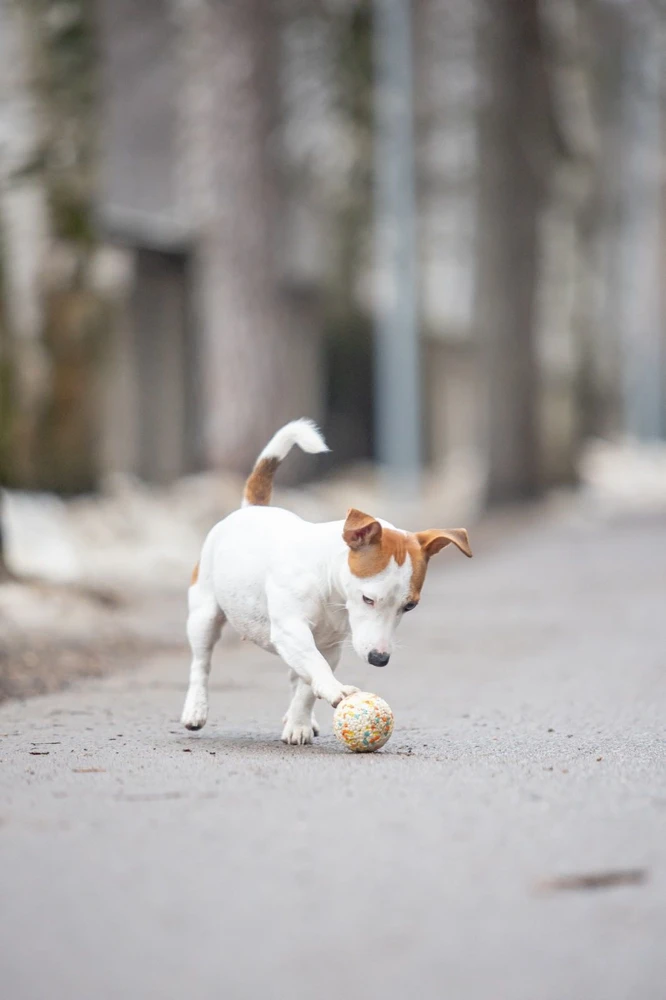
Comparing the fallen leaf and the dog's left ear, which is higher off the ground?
the dog's left ear

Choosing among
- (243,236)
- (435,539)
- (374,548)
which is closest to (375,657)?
(374,548)

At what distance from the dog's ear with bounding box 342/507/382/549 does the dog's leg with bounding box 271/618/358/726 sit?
0.42 metres

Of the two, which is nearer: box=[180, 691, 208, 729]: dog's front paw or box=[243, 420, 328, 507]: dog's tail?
box=[180, 691, 208, 729]: dog's front paw

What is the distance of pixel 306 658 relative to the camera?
6125 mm

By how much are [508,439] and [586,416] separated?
794 cm

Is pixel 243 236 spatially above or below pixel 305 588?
above

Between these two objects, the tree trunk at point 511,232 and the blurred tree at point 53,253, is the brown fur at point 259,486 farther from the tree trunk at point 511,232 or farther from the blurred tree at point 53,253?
the tree trunk at point 511,232

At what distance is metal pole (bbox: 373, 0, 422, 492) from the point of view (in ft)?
80.8

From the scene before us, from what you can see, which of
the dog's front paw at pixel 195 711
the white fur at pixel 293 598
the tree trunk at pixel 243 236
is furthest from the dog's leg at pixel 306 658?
the tree trunk at pixel 243 236

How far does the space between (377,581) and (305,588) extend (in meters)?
0.42

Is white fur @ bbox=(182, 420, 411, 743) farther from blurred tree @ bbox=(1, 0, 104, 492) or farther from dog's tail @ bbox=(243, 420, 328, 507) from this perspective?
blurred tree @ bbox=(1, 0, 104, 492)

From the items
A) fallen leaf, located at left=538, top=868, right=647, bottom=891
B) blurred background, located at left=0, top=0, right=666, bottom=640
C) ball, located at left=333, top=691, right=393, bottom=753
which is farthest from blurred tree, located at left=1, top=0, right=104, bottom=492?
fallen leaf, located at left=538, top=868, right=647, bottom=891

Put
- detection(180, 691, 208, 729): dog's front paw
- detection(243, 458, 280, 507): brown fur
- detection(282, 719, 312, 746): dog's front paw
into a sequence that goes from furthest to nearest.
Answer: detection(243, 458, 280, 507): brown fur
detection(180, 691, 208, 729): dog's front paw
detection(282, 719, 312, 746): dog's front paw

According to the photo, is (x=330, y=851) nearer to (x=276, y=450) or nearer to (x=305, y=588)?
(x=305, y=588)
